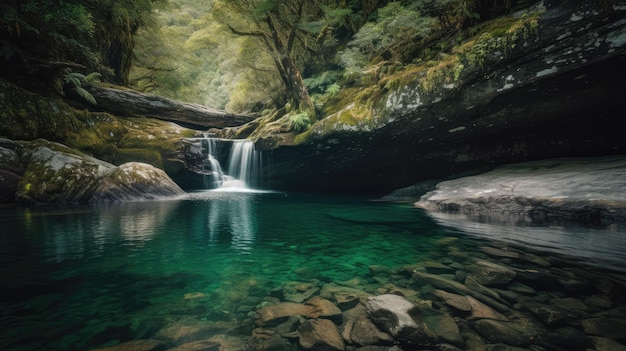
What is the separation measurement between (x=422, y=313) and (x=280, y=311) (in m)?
1.31

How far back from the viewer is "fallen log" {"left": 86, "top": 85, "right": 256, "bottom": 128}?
1402 cm

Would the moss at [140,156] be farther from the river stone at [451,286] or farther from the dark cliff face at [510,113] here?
the river stone at [451,286]

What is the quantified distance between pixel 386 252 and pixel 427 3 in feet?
29.2

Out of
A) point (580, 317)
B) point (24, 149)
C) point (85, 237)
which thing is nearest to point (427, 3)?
point (580, 317)

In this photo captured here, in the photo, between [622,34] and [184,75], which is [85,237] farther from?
[184,75]

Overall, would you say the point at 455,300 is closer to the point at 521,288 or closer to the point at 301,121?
the point at 521,288

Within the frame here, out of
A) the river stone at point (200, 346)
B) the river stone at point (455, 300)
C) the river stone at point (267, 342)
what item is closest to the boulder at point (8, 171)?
the river stone at point (200, 346)

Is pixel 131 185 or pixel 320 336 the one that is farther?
pixel 131 185

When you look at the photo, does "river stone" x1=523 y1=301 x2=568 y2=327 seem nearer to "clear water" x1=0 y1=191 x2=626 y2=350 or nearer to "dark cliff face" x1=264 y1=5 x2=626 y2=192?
"clear water" x1=0 y1=191 x2=626 y2=350

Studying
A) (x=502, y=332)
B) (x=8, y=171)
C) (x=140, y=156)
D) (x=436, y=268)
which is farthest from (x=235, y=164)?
(x=502, y=332)

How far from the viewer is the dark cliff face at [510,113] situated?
19.6 feet

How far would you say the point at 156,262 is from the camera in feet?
11.6

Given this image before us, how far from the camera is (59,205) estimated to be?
8484 mm

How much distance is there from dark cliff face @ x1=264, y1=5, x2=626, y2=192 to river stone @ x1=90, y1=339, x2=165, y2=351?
875cm
